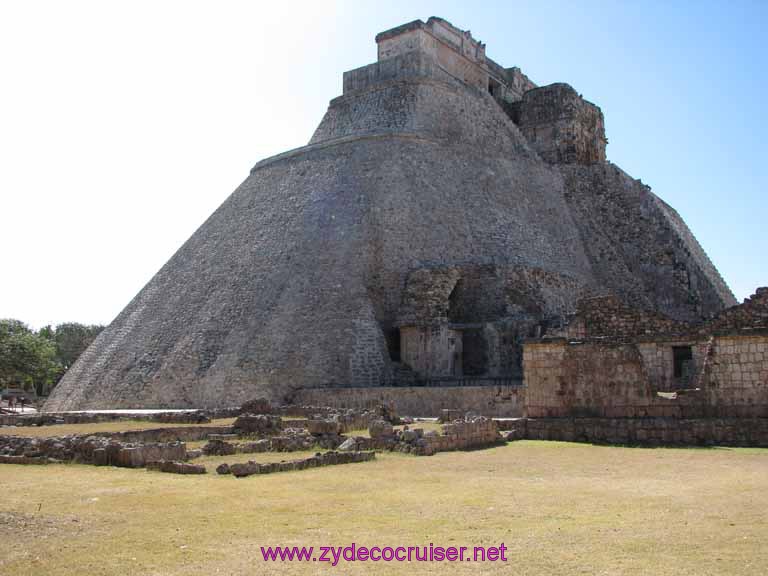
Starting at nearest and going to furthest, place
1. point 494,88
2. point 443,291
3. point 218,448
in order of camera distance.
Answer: point 218,448 → point 443,291 → point 494,88

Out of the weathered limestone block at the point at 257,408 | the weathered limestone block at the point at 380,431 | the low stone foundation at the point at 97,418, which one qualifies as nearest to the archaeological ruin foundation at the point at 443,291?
the weathered limestone block at the point at 380,431

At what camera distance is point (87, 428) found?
1814 centimetres

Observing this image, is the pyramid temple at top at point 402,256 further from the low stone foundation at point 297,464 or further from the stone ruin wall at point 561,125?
the low stone foundation at point 297,464

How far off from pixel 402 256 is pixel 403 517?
21.7m

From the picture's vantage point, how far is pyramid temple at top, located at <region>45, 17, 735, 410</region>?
86.3ft

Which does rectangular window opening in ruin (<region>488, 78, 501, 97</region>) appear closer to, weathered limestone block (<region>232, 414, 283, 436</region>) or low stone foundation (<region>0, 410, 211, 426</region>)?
low stone foundation (<region>0, 410, 211, 426</region>)

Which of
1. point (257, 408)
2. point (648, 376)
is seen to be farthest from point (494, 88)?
point (648, 376)

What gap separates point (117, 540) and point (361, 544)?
2.00 metres

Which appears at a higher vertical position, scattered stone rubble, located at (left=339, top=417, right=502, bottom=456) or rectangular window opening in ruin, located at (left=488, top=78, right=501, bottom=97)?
rectangular window opening in ruin, located at (left=488, top=78, right=501, bottom=97)

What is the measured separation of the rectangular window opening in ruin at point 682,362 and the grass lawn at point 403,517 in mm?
5575

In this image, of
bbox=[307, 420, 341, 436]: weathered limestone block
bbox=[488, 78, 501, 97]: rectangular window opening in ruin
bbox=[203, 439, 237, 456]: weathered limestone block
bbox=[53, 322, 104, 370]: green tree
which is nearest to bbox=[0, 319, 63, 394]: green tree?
bbox=[53, 322, 104, 370]: green tree

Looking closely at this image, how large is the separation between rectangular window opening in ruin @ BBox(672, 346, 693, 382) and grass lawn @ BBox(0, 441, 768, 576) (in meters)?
5.57

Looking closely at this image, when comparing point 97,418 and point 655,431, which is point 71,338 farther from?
point 655,431

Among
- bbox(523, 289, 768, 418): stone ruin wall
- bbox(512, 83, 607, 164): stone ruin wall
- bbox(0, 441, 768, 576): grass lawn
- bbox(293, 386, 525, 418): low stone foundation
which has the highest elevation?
bbox(512, 83, 607, 164): stone ruin wall
